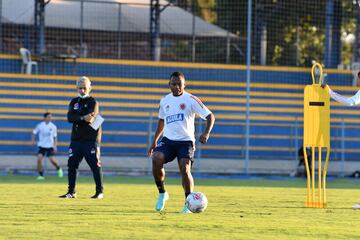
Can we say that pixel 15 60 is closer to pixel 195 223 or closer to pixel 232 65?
pixel 232 65

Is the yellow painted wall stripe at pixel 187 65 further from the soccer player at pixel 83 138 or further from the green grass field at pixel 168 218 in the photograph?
the soccer player at pixel 83 138

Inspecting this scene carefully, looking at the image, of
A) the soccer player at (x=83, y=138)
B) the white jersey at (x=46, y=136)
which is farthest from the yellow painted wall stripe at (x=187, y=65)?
the soccer player at (x=83, y=138)

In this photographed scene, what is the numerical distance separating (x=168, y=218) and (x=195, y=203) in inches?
28.9

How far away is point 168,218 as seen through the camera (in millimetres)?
12133

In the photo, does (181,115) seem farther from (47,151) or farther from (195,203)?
(47,151)

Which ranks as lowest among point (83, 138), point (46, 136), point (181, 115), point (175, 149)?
point (46, 136)

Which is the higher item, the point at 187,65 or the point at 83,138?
the point at 187,65

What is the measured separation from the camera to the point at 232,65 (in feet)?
→ 116

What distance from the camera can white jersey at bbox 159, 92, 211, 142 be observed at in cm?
1344

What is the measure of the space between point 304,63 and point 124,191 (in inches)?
743

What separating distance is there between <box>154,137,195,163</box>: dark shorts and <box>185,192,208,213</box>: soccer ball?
652mm

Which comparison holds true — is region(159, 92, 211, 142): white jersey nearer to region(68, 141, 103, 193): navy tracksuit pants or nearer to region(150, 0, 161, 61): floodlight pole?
region(68, 141, 103, 193): navy tracksuit pants

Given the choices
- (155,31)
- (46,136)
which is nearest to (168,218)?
(46,136)

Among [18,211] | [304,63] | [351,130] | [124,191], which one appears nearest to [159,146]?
[18,211]
